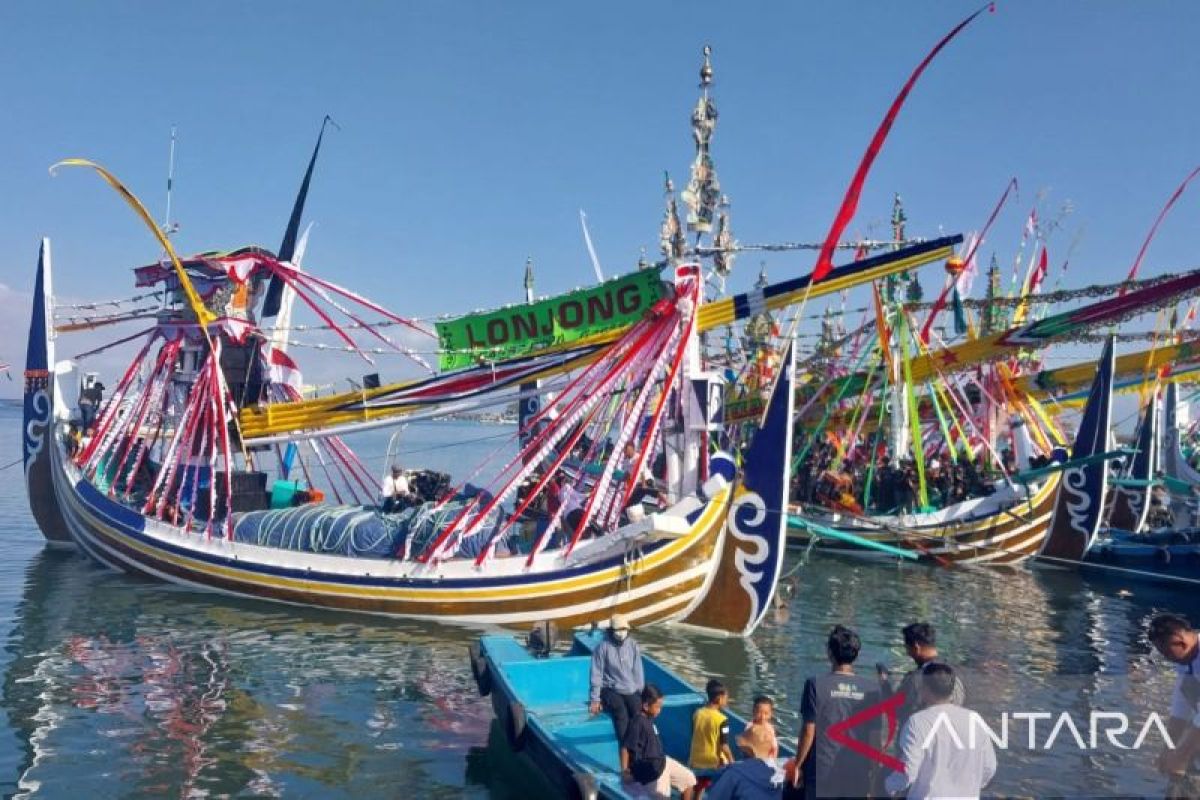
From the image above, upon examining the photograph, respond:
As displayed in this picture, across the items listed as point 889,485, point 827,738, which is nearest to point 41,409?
point 889,485

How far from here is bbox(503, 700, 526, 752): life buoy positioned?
1105 centimetres

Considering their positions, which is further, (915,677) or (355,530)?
(355,530)

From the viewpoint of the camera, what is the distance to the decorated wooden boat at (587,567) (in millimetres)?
16109

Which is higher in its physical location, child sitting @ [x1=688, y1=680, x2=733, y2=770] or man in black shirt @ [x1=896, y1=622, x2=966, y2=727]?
man in black shirt @ [x1=896, y1=622, x2=966, y2=727]

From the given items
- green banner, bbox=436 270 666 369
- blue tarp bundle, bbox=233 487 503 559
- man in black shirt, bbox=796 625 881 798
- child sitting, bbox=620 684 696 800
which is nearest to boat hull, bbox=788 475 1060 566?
green banner, bbox=436 270 666 369

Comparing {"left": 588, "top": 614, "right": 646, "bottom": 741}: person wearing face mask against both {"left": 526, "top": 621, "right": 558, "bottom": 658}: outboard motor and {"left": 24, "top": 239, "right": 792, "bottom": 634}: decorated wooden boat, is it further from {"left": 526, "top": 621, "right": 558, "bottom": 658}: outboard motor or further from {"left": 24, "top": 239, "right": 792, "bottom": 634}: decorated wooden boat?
{"left": 24, "top": 239, "right": 792, "bottom": 634}: decorated wooden boat

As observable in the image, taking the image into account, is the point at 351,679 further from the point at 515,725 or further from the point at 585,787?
the point at 585,787

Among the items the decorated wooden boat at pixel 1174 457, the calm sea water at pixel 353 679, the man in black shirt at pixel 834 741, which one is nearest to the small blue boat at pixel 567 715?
the calm sea water at pixel 353 679

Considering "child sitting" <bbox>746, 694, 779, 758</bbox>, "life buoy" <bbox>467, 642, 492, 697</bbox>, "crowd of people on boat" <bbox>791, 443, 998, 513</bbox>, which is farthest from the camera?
"crowd of people on boat" <bbox>791, 443, 998, 513</bbox>

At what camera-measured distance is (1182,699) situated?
21.3 ft

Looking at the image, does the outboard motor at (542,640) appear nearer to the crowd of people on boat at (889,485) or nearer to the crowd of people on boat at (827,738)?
the crowd of people on boat at (827,738)

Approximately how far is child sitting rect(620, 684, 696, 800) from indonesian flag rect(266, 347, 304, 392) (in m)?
17.0

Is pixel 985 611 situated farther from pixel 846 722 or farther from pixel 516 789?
pixel 846 722

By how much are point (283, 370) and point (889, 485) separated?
59.9 feet
